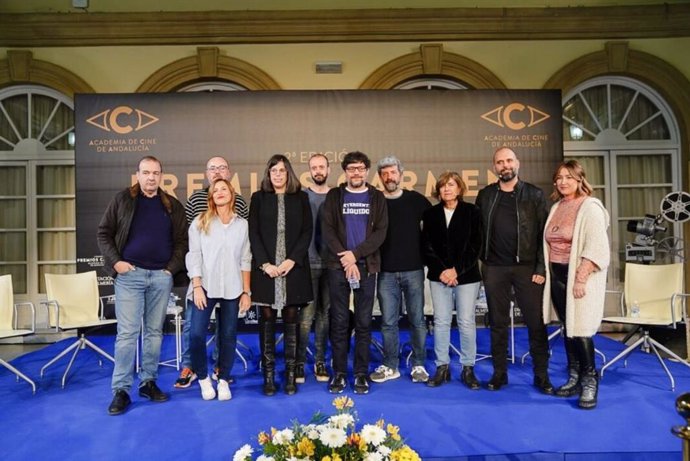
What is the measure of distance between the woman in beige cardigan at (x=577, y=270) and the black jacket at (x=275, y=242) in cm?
157

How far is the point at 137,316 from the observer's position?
310cm

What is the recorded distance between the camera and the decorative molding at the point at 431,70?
20.5 ft

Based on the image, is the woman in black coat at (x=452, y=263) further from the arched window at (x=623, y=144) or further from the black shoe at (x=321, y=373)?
the arched window at (x=623, y=144)

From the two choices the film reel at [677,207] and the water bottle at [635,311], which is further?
the film reel at [677,207]

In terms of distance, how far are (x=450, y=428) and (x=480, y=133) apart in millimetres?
3822

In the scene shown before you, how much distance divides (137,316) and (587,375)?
110 inches

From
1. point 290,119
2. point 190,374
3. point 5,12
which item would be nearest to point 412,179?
point 290,119

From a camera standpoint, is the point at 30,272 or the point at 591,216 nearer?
the point at 591,216

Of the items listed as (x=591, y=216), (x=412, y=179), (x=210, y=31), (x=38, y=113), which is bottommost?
(x=591, y=216)

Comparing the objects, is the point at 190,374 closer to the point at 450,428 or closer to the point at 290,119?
the point at 450,428

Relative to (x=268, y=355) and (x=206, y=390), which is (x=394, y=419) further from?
(x=206, y=390)

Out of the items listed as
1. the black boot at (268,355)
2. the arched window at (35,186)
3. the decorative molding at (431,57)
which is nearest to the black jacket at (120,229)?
the black boot at (268,355)

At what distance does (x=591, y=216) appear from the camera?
298cm

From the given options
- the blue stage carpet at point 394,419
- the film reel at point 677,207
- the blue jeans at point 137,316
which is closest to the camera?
the blue stage carpet at point 394,419
